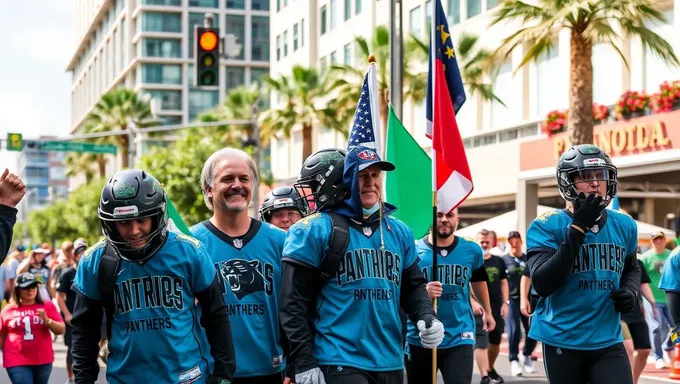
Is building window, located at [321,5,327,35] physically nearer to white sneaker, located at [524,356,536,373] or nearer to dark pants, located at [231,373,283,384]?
white sneaker, located at [524,356,536,373]

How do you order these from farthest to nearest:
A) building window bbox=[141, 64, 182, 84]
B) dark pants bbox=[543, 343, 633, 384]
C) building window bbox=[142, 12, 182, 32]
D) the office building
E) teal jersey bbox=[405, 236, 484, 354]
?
building window bbox=[141, 64, 182, 84], building window bbox=[142, 12, 182, 32], the office building, teal jersey bbox=[405, 236, 484, 354], dark pants bbox=[543, 343, 633, 384]

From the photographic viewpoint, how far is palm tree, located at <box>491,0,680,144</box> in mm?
22047

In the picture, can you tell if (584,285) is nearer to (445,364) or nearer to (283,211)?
(283,211)

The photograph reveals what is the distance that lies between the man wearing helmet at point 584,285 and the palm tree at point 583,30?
16122mm

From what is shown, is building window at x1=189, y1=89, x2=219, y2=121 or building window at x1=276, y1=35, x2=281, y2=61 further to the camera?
building window at x1=189, y1=89, x2=219, y2=121

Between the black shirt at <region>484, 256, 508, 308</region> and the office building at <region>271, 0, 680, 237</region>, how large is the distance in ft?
33.1

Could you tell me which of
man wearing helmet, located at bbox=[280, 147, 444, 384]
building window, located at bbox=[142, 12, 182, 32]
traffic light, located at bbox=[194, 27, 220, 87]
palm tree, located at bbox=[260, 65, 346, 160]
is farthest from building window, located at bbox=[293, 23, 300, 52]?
man wearing helmet, located at bbox=[280, 147, 444, 384]

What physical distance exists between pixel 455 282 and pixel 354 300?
4.02 metres

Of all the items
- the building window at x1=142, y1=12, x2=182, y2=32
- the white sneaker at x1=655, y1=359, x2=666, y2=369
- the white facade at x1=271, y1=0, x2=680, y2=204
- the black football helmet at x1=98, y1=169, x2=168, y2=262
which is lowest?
the white sneaker at x1=655, y1=359, x2=666, y2=369

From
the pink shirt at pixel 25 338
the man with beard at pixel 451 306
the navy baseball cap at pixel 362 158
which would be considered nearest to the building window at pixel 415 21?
the pink shirt at pixel 25 338

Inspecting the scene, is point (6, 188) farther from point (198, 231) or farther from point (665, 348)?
point (665, 348)

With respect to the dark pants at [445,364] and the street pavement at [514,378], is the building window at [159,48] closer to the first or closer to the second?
the street pavement at [514,378]

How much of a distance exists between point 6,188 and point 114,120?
195 feet

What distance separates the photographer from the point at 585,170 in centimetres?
638
